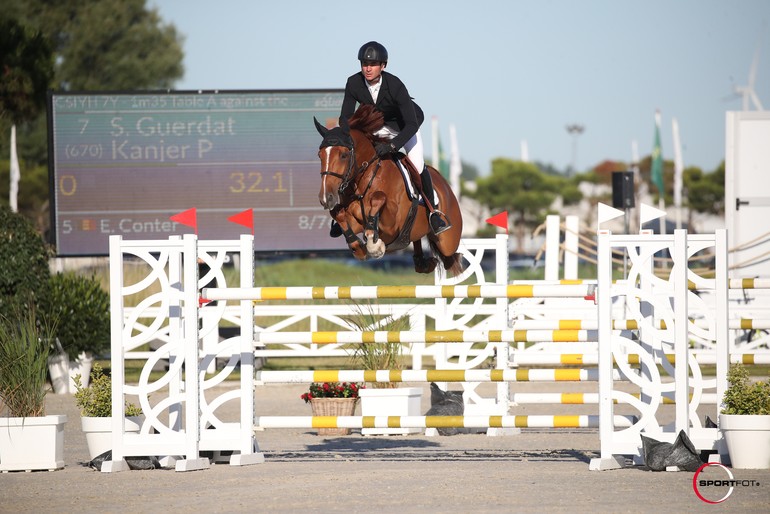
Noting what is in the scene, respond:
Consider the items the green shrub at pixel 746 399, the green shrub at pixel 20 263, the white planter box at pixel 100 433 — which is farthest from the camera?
the green shrub at pixel 20 263

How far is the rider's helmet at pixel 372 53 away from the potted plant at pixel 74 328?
22.7 ft

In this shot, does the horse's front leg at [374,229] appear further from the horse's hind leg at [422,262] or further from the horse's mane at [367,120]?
the horse's hind leg at [422,262]

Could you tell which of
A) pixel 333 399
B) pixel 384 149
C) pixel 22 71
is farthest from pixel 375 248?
pixel 22 71

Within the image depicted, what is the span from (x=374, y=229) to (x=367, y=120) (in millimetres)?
753

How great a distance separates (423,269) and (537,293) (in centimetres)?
128

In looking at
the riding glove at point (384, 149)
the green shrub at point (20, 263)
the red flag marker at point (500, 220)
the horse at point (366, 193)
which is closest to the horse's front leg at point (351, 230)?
the horse at point (366, 193)

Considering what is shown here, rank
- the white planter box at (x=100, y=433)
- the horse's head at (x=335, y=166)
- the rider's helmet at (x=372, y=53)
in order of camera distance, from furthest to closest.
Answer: the white planter box at (x=100, y=433)
the rider's helmet at (x=372, y=53)
the horse's head at (x=335, y=166)

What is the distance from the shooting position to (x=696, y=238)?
671 cm

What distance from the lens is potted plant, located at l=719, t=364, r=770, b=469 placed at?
6.25m

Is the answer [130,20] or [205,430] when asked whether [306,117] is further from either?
[130,20]

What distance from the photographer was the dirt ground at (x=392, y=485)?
208 inches

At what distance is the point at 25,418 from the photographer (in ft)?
22.6

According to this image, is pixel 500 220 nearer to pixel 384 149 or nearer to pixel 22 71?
pixel 384 149

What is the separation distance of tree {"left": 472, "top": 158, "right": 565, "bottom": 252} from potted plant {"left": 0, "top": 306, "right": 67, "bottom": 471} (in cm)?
4345
